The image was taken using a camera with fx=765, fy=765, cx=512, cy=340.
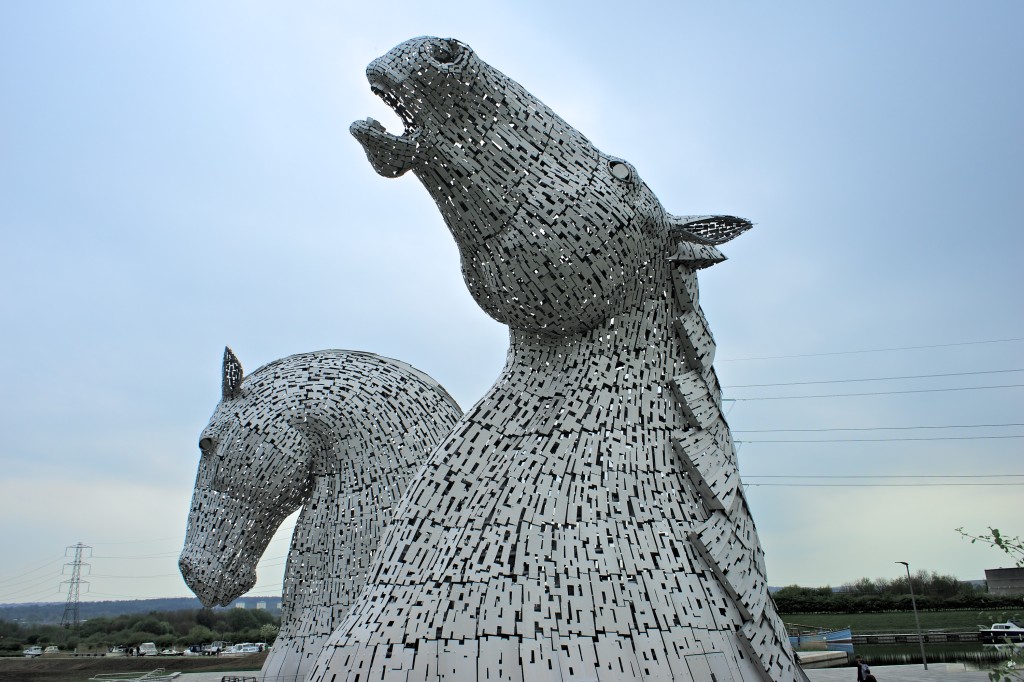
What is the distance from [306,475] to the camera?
571cm

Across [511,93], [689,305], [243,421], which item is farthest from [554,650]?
[243,421]

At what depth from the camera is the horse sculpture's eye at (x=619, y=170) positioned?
3680 millimetres

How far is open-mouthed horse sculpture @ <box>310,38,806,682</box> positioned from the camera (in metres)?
2.96

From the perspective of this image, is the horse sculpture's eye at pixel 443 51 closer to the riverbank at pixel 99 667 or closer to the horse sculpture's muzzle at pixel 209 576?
the horse sculpture's muzzle at pixel 209 576

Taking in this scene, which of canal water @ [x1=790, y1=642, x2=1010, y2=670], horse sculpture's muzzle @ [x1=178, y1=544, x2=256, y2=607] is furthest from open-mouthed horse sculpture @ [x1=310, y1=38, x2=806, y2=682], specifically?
canal water @ [x1=790, y1=642, x2=1010, y2=670]

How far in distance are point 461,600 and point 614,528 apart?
0.69 metres

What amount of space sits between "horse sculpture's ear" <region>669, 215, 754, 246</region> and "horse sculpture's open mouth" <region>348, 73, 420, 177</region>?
1.36 m

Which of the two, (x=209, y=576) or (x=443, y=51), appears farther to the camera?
(x=209, y=576)

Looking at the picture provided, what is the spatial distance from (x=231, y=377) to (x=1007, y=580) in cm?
2783

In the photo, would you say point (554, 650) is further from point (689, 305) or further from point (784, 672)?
point (689, 305)

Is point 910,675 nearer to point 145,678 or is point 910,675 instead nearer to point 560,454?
point 560,454

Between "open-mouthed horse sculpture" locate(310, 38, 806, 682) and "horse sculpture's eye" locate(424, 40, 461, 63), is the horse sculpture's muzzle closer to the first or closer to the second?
"open-mouthed horse sculpture" locate(310, 38, 806, 682)

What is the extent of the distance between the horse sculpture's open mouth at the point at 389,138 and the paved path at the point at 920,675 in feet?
38.7

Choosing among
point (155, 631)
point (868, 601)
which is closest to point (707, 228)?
point (868, 601)
